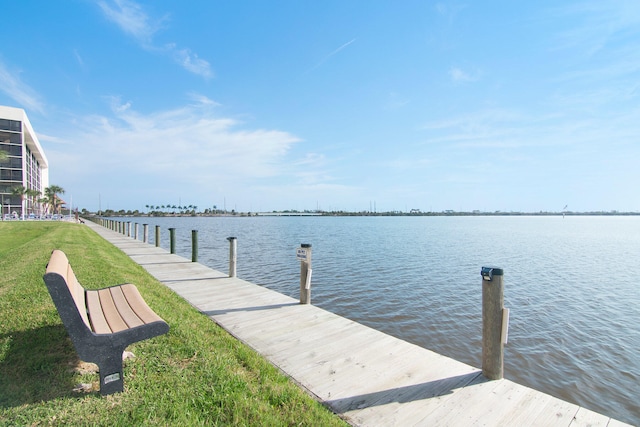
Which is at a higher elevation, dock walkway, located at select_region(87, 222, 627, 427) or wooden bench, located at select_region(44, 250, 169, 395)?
wooden bench, located at select_region(44, 250, 169, 395)

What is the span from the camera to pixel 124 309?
3.82 metres

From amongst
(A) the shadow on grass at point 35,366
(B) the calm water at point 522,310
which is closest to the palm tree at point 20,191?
(B) the calm water at point 522,310

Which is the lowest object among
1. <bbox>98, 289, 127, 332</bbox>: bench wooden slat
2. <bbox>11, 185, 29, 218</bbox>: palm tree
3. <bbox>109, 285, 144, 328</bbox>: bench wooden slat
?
<bbox>98, 289, 127, 332</bbox>: bench wooden slat

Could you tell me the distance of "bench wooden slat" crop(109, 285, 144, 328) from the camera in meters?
3.36

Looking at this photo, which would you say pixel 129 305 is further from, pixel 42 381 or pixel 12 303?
pixel 12 303

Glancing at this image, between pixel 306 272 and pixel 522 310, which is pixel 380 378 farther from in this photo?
pixel 522 310

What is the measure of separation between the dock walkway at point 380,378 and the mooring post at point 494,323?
0.16m

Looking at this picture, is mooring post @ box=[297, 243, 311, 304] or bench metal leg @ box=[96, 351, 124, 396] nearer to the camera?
bench metal leg @ box=[96, 351, 124, 396]

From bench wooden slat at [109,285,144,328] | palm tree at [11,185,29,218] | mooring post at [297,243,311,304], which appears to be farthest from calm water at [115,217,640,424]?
palm tree at [11,185,29,218]

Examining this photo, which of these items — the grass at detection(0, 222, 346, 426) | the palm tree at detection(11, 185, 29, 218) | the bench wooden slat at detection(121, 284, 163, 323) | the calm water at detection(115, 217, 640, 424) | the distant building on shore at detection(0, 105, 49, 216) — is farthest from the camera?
the distant building on shore at detection(0, 105, 49, 216)

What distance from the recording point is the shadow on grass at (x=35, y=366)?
3.00 meters

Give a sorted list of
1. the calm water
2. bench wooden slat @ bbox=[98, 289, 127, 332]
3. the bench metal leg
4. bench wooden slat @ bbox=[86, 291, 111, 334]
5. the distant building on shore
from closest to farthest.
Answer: the bench metal leg, bench wooden slat @ bbox=[86, 291, 111, 334], bench wooden slat @ bbox=[98, 289, 127, 332], the calm water, the distant building on shore

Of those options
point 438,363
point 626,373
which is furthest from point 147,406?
point 626,373

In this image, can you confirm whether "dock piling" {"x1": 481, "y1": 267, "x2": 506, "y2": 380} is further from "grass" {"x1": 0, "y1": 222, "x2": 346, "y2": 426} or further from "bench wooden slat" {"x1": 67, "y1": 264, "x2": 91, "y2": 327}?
"bench wooden slat" {"x1": 67, "y1": 264, "x2": 91, "y2": 327}
